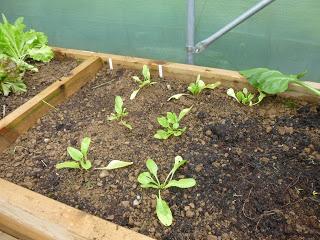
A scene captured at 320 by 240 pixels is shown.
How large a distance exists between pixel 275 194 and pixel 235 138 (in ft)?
0.80

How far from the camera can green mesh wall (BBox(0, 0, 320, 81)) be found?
1.31 meters

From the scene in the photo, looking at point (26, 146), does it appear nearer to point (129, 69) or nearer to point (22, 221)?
point (22, 221)

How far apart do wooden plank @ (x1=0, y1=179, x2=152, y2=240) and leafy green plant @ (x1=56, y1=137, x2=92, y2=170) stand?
0.13 metres

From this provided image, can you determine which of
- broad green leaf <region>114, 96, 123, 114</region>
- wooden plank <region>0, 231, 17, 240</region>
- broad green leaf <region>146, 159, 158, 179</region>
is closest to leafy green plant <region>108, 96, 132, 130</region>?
broad green leaf <region>114, 96, 123, 114</region>

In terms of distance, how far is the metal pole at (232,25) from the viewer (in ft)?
3.88

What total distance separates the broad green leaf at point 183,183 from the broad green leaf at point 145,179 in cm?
5

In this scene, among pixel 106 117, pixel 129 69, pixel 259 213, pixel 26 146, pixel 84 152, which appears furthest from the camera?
pixel 129 69

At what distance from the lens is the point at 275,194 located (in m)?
0.87

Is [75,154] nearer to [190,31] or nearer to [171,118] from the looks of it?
[171,118]

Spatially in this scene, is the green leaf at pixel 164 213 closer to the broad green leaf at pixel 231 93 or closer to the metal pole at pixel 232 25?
the broad green leaf at pixel 231 93

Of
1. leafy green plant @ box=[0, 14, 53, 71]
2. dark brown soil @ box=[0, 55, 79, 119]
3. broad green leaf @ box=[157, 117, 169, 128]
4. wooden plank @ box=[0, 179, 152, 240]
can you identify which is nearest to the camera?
wooden plank @ box=[0, 179, 152, 240]

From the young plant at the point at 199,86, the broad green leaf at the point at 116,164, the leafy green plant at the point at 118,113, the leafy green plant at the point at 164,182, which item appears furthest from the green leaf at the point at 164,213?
the young plant at the point at 199,86

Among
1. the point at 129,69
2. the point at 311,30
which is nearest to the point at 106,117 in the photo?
the point at 129,69

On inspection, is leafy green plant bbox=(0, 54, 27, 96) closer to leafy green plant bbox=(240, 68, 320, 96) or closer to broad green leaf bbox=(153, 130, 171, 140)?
broad green leaf bbox=(153, 130, 171, 140)
